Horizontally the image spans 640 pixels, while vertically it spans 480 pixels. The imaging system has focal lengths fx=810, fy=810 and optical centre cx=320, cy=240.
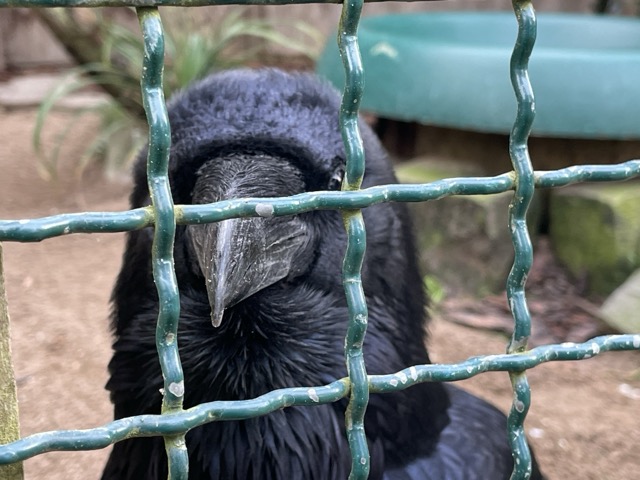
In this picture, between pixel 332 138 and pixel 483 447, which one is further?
pixel 483 447

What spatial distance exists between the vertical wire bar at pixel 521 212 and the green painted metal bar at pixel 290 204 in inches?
1.0

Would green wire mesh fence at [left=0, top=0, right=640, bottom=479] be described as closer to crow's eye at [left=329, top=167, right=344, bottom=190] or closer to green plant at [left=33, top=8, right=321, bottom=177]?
crow's eye at [left=329, top=167, right=344, bottom=190]

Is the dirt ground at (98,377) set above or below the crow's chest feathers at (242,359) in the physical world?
below

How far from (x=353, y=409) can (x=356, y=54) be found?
456 mm

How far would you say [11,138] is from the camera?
5.81 meters

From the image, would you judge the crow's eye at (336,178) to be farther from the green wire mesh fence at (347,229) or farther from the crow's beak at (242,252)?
the green wire mesh fence at (347,229)

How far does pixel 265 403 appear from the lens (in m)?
1.00

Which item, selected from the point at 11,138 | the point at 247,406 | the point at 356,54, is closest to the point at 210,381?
the point at 247,406

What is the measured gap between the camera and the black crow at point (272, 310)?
1.47 metres

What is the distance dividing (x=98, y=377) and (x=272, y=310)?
171cm

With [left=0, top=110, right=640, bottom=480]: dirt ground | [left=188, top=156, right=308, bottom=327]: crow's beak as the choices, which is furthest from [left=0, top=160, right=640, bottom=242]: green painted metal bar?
[left=0, top=110, right=640, bottom=480]: dirt ground

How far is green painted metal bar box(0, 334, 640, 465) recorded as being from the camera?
0.89 m

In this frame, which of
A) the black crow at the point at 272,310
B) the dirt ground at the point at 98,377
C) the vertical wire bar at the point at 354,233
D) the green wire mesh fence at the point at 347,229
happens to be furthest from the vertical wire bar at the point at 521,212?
the dirt ground at the point at 98,377

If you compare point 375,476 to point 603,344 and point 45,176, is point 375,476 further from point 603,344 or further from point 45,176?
point 45,176
